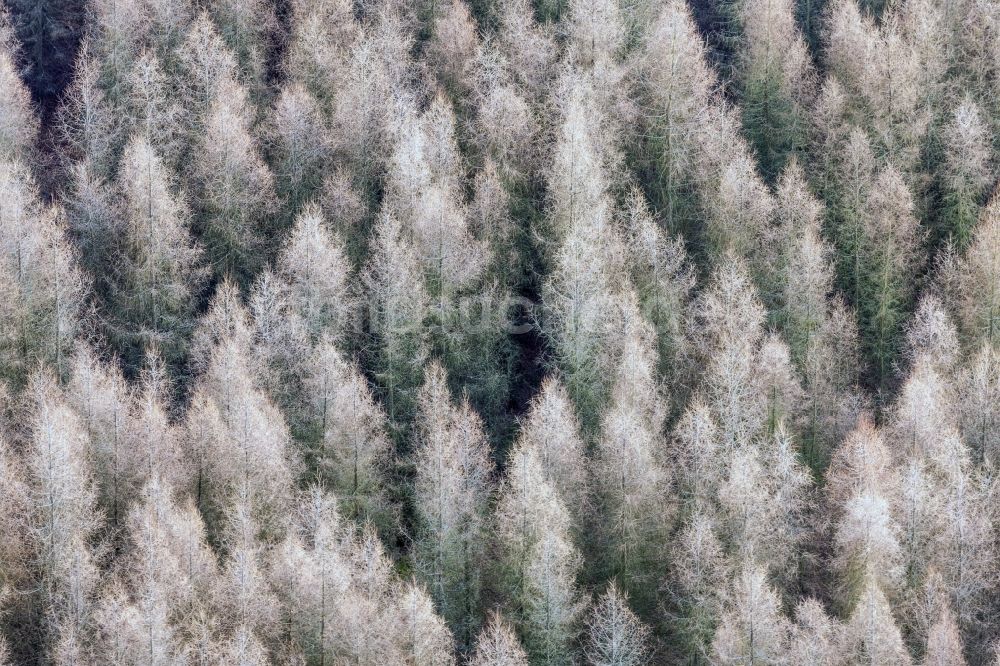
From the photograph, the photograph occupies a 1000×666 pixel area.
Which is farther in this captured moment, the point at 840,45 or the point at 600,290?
the point at 840,45

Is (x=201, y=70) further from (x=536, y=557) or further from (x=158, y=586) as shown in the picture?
(x=536, y=557)

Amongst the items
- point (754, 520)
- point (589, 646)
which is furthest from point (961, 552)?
point (589, 646)

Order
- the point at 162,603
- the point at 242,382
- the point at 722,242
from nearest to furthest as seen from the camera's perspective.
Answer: the point at 162,603 → the point at 242,382 → the point at 722,242

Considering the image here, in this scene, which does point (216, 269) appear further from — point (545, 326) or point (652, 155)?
point (652, 155)

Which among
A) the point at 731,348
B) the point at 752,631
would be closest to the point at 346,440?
the point at 731,348

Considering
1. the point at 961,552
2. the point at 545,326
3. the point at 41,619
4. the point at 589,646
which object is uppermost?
the point at 545,326


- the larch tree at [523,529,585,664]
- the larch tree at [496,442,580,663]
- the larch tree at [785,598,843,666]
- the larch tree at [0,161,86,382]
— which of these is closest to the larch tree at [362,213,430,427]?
the larch tree at [496,442,580,663]

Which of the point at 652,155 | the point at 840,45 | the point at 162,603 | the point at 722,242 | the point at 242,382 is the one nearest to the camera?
the point at 162,603
